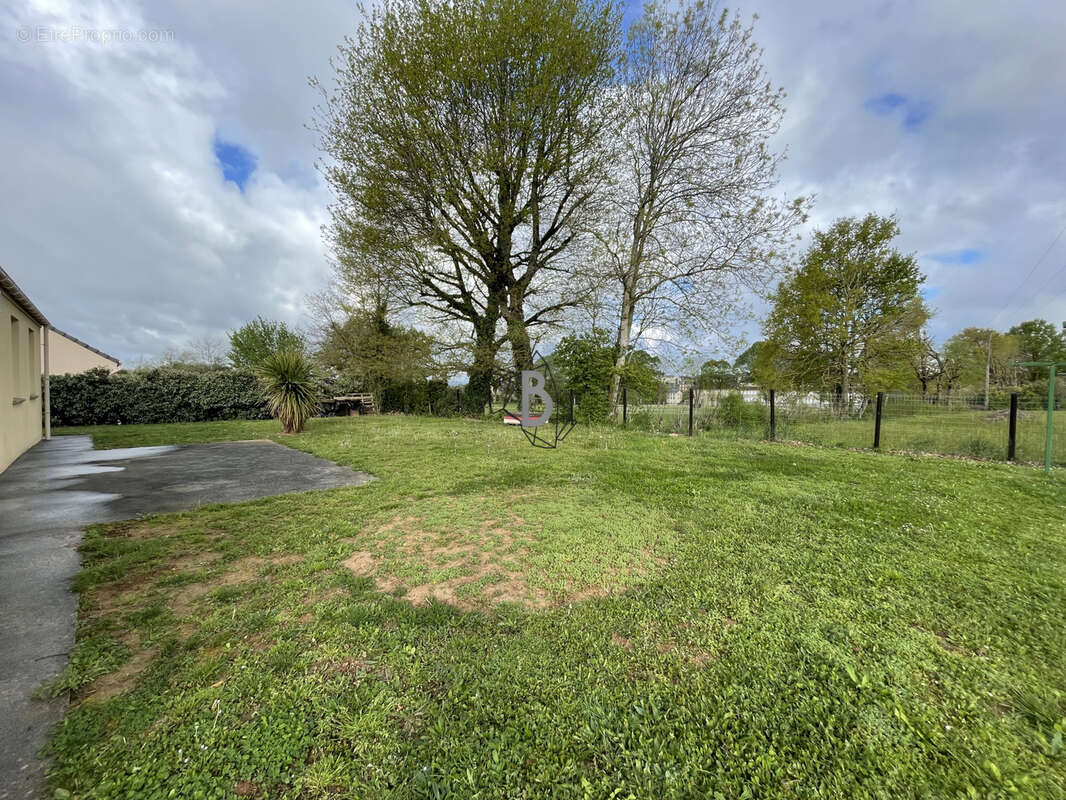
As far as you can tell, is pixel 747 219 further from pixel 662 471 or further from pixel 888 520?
pixel 888 520

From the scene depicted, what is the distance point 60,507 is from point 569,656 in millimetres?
5285

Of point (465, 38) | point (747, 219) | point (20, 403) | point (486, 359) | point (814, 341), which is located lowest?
point (20, 403)

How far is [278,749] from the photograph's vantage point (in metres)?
1.30

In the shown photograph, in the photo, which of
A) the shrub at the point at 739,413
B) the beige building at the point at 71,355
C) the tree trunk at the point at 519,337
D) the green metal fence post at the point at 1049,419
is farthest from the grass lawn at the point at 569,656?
the beige building at the point at 71,355

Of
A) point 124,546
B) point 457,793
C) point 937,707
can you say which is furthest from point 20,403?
point 937,707

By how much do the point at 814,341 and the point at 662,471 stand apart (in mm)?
18379

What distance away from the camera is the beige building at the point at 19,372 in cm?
566

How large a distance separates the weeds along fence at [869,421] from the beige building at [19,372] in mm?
12320

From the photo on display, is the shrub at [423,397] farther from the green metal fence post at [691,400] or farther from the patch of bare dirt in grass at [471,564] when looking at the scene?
the patch of bare dirt in grass at [471,564]

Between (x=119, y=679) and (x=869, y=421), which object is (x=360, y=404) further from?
(x=869, y=421)

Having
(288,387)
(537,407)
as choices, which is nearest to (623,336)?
(537,407)

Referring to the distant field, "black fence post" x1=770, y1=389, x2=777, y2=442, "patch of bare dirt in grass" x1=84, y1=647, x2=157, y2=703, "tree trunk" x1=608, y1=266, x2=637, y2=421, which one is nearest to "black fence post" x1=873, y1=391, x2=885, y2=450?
the distant field

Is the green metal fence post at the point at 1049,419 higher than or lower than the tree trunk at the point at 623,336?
lower

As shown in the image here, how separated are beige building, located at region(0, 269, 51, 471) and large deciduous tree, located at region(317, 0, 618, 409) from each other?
708 cm
